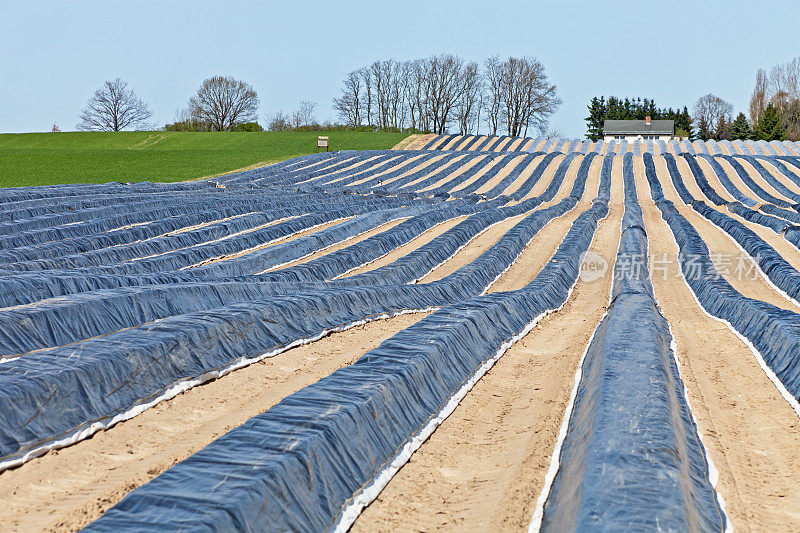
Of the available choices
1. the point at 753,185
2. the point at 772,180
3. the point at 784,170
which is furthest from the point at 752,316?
the point at 784,170

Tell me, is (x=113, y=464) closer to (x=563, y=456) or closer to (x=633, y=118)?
(x=563, y=456)

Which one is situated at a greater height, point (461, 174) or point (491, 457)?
point (461, 174)

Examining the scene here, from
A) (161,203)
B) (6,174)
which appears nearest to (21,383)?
(161,203)

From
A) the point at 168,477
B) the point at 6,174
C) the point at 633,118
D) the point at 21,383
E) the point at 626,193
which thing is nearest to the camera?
the point at 168,477

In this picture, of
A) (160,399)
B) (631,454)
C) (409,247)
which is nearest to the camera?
(631,454)

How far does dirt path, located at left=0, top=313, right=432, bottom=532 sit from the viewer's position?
420cm

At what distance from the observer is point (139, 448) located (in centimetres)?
524

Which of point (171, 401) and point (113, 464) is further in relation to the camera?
point (171, 401)

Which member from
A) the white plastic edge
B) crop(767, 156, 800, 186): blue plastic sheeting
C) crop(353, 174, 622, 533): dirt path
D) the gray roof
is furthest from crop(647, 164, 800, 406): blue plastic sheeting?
the gray roof

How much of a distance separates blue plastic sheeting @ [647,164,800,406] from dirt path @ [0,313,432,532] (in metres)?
4.55

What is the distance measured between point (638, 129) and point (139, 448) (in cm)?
8551

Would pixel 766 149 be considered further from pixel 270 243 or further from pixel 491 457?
pixel 491 457

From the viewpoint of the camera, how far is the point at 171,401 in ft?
20.5

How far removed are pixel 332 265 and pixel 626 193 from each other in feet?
60.6
